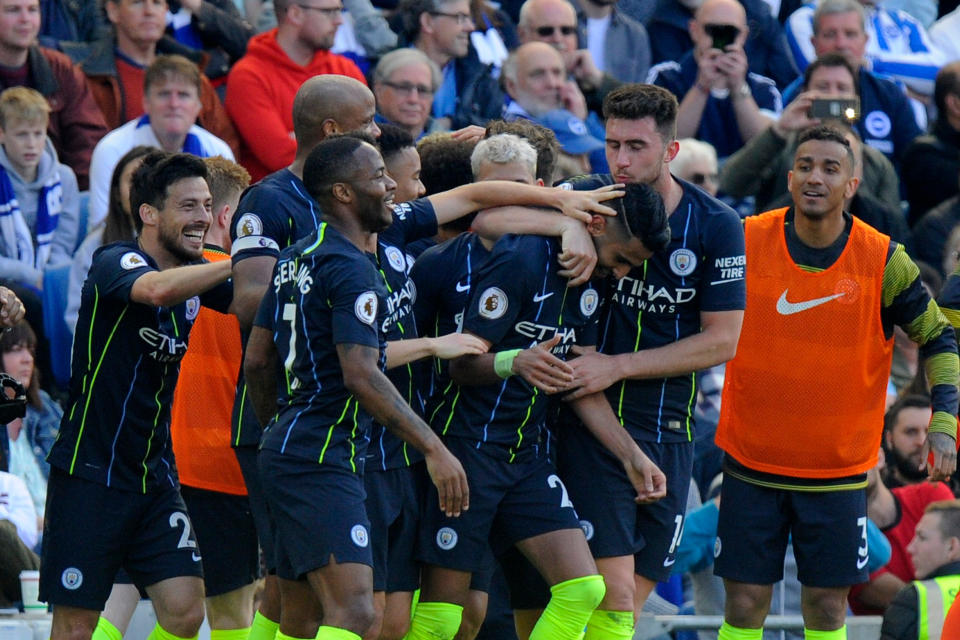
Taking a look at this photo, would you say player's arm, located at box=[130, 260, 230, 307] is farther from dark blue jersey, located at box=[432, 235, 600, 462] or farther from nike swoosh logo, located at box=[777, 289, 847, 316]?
nike swoosh logo, located at box=[777, 289, 847, 316]

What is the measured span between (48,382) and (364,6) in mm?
3875

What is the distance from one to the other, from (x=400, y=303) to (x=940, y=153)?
271 inches

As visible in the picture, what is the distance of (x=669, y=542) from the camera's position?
7.11 m

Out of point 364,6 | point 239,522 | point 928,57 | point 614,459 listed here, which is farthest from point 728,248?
point 928,57

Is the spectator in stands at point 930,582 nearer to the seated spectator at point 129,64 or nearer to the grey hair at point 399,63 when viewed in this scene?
the grey hair at point 399,63

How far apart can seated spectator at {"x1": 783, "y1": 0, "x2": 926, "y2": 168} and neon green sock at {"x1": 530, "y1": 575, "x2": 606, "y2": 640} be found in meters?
6.46

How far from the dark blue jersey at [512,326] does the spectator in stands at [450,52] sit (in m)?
4.83

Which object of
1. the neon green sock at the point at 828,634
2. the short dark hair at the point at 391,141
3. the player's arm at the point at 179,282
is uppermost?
the short dark hair at the point at 391,141

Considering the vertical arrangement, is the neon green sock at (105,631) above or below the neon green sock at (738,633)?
below

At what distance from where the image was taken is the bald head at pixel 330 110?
22.2ft

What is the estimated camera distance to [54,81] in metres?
10.5

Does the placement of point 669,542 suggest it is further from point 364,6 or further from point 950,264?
point 364,6

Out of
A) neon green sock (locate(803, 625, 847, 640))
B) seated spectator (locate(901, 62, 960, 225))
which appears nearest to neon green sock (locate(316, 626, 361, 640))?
neon green sock (locate(803, 625, 847, 640))

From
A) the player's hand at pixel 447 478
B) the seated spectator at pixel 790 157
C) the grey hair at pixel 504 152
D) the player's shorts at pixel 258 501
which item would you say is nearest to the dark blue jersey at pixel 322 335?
the player's hand at pixel 447 478
